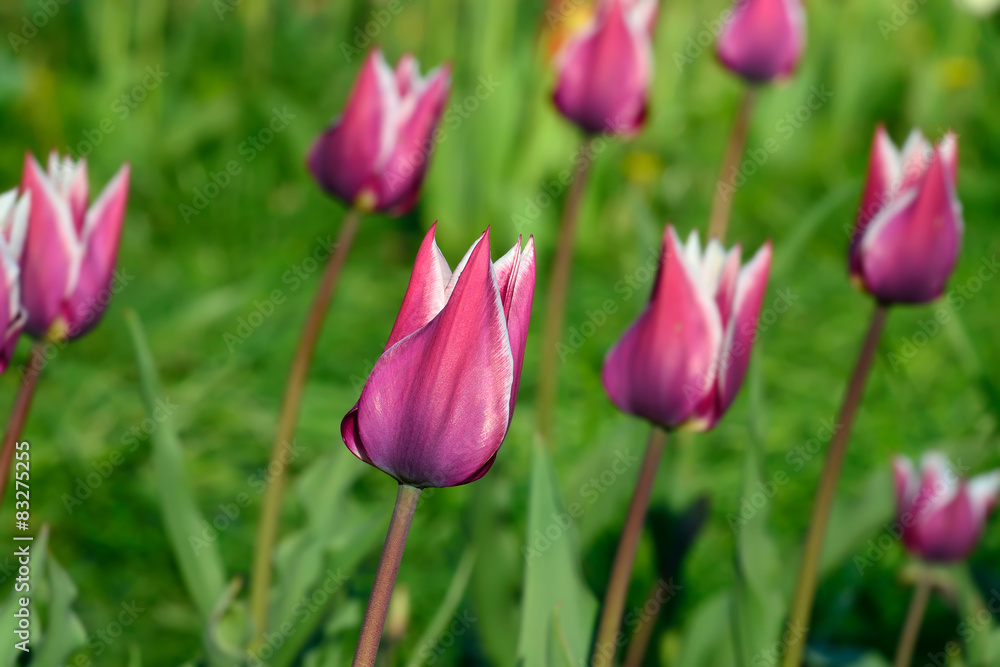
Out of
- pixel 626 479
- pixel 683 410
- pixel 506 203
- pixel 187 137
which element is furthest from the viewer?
pixel 187 137

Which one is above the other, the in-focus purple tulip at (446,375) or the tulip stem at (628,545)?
the in-focus purple tulip at (446,375)

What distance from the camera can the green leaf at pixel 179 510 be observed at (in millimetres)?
1263

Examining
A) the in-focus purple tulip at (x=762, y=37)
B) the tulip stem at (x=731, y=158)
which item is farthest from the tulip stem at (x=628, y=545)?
the in-focus purple tulip at (x=762, y=37)

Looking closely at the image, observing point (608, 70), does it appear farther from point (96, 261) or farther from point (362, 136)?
point (96, 261)

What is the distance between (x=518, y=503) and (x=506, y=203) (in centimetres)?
132

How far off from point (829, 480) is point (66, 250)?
0.90m

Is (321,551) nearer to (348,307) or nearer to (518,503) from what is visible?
(518,503)

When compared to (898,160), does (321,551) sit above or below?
below

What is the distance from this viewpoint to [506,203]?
3312 mm

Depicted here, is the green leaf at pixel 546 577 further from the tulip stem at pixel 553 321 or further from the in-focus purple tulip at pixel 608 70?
the in-focus purple tulip at pixel 608 70

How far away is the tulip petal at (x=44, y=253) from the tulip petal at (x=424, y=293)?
1.61 feet

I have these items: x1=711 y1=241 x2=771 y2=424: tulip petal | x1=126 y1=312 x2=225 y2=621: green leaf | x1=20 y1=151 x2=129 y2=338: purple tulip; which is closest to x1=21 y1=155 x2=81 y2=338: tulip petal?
x1=20 y1=151 x2=129 y2=338: purple tulip

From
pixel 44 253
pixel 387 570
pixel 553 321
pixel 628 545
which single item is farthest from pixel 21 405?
pixel 553 321

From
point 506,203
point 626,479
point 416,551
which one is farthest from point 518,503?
point 506,203
